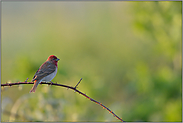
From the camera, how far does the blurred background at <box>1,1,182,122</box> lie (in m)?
6.98

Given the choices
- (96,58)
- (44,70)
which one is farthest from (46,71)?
(96,58)

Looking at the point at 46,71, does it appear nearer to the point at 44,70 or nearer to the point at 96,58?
the point at 44,70

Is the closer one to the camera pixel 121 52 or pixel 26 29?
pixel 121 52

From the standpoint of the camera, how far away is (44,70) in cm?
368

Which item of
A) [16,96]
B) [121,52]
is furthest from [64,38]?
[16,96]

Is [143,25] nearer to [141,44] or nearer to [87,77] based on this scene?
[87,77]

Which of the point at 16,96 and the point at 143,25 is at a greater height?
the point at 143,25

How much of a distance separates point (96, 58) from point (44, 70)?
12443 mm

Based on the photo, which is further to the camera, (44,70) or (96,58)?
(96,58)

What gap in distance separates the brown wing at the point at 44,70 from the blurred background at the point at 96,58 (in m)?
0.57

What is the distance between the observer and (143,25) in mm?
8664

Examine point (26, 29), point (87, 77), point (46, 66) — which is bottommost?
point (26, 29)

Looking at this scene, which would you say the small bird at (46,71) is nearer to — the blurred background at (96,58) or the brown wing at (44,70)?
the brown wing at (44,70)

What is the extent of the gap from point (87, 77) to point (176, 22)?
151 inches
